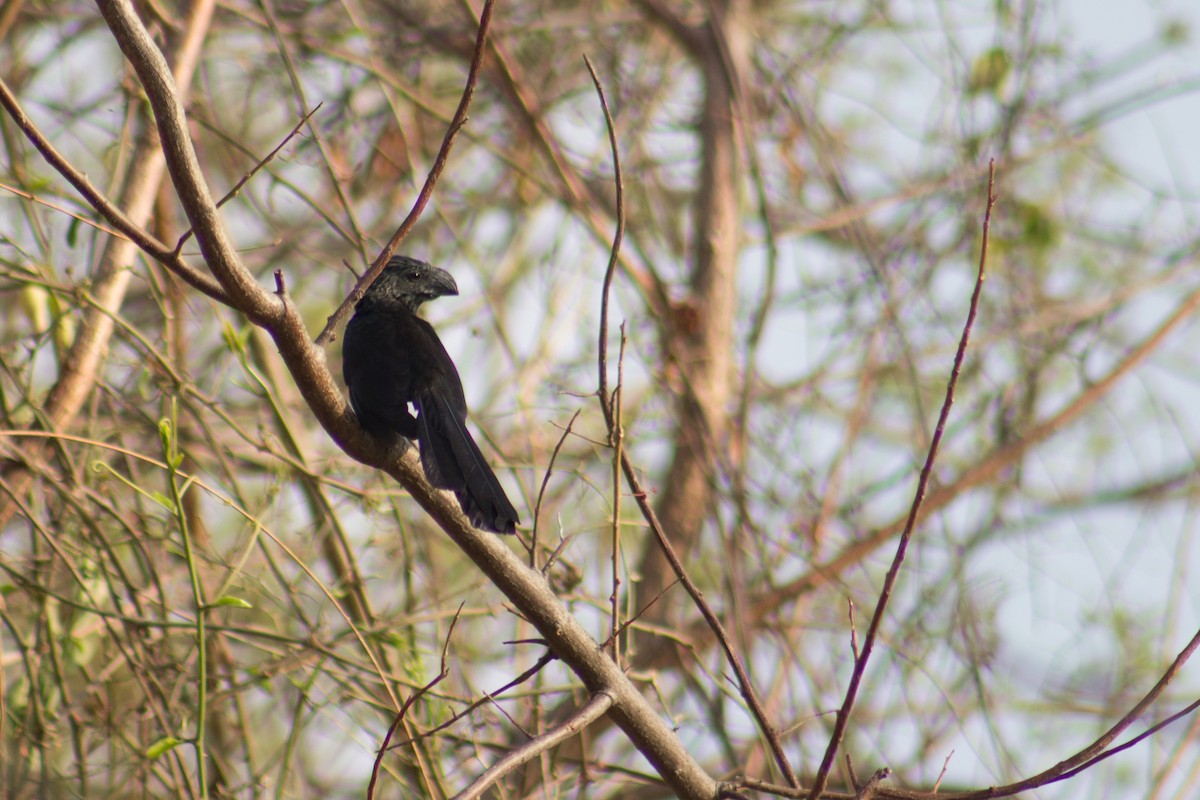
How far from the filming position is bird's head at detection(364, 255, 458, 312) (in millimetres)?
3270

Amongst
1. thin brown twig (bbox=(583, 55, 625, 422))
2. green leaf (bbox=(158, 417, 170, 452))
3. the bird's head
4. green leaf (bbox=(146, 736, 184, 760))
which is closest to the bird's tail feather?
thin brown twig (bbox=(583, 55, 625, 422))

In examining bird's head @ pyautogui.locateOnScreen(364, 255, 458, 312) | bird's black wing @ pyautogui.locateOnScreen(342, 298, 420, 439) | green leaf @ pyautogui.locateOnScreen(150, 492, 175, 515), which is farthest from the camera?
bird's head @ pyautogui.locateOnScreen(364, 255, 458, 312)

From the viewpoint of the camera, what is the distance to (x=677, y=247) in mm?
5871

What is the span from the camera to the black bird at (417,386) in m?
2.36

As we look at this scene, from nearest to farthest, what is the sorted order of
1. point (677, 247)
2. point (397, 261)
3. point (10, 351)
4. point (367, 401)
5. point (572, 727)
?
1. point (572, 727)
2. point (367, 401)
3. point (397, 261)
4. point (10, 351)
5. point (677, 247)

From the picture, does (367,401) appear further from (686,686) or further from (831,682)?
(831,682)

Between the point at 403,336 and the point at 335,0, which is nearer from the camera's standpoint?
the point at 403,336

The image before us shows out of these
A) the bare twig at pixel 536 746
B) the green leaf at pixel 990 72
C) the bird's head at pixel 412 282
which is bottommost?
the bare twig at pixel 536 746

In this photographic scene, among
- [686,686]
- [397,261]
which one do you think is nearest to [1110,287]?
[686,686]

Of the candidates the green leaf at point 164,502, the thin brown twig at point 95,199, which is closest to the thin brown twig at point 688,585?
the thin brown twig at point 95,199

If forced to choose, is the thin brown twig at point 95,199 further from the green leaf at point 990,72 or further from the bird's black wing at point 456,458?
the green leaf at point 990,72

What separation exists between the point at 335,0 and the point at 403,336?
9.16 feet

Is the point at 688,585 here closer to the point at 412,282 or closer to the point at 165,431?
the point at 165,431

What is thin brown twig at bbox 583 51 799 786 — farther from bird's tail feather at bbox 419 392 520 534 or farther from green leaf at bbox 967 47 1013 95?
green leaf at bbox 967 47 1013 95
